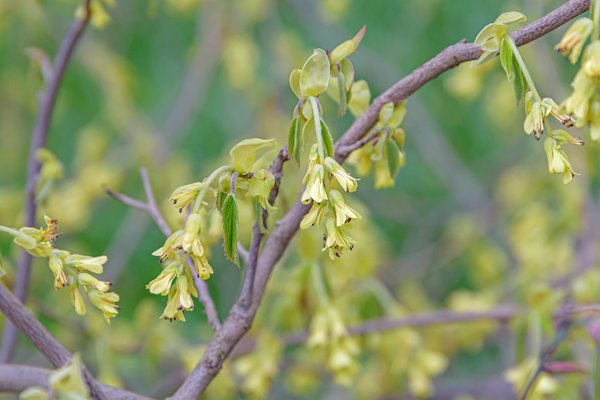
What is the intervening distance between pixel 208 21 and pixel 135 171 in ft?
1.84

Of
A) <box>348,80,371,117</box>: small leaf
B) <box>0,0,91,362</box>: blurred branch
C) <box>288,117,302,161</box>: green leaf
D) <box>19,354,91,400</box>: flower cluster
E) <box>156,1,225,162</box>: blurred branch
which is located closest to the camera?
<box>19,354,91,400</box>: flower cluster

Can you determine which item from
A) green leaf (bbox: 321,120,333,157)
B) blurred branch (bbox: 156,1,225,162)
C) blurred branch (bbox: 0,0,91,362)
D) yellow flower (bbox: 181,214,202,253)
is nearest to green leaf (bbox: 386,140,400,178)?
green leaf (bbox: 321,120,333,157)

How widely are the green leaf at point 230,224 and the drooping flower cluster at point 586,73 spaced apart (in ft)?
1.05

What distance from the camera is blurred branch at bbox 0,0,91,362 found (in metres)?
1.00

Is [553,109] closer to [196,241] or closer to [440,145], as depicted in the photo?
[196,241]

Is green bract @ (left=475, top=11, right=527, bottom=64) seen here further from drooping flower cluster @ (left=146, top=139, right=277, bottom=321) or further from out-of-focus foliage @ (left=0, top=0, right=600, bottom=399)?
drooping flower cluster @ (left=146, top=139, right=277, bottom=321)

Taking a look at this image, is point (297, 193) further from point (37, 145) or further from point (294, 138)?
point (37, 145)

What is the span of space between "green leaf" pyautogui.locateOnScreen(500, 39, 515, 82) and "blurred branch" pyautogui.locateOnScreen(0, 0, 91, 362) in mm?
553

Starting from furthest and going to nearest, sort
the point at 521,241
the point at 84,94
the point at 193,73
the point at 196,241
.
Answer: the point at 84,94
the point at 193,73
the point at 521,241
the point at 196,241

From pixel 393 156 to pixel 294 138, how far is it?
14cm

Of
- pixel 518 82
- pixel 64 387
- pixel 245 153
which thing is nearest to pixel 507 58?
pixel 518 82

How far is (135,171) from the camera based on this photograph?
1603 millimetres

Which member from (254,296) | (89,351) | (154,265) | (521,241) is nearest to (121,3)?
(154,265)

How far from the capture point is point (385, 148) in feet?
2.48
